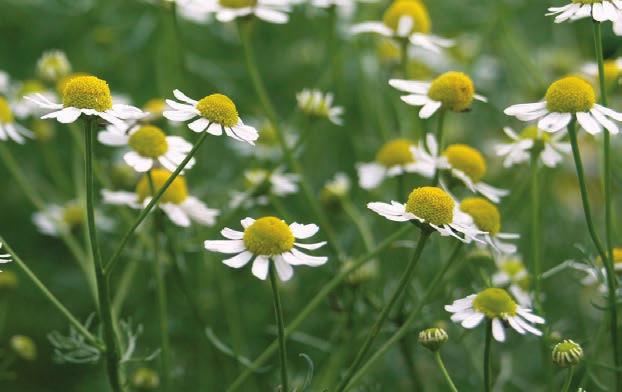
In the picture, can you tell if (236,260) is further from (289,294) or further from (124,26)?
(124,26)

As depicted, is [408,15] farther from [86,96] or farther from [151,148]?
[86,96]

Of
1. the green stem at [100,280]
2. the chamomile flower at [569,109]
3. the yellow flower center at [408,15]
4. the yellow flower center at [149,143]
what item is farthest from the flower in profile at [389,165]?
the green stem at [100,280]

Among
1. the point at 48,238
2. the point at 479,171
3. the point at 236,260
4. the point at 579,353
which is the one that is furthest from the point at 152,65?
the point at 579,353

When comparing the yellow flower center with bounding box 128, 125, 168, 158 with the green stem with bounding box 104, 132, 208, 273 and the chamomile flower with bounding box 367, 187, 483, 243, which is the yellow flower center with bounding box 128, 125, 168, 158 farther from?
the chamomile flower with bounding box 367, 187, 483, 243

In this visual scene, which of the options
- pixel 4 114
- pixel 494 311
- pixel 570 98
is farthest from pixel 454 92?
pixel 4 114

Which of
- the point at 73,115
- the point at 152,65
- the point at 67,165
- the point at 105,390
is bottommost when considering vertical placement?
the point at 105,390
